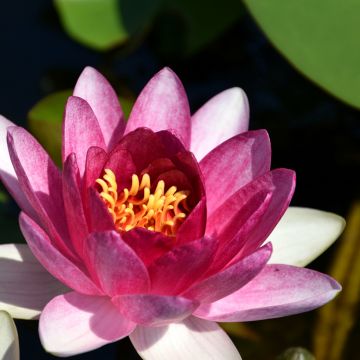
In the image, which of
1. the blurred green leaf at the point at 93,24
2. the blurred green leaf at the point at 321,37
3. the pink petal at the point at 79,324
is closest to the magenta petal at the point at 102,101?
the pink petal at the point at 79,324

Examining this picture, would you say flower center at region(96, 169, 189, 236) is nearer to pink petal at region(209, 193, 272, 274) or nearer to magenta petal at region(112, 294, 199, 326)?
pink petal at region(209, 193, 272, 274)

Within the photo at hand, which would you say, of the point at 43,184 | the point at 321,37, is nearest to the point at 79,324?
the point at 43,184

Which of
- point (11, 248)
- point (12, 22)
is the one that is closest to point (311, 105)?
point (12, 22)

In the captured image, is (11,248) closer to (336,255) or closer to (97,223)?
(97,223)

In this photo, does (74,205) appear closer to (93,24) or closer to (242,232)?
(242,232)

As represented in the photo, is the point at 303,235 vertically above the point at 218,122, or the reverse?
the point at 218,122
